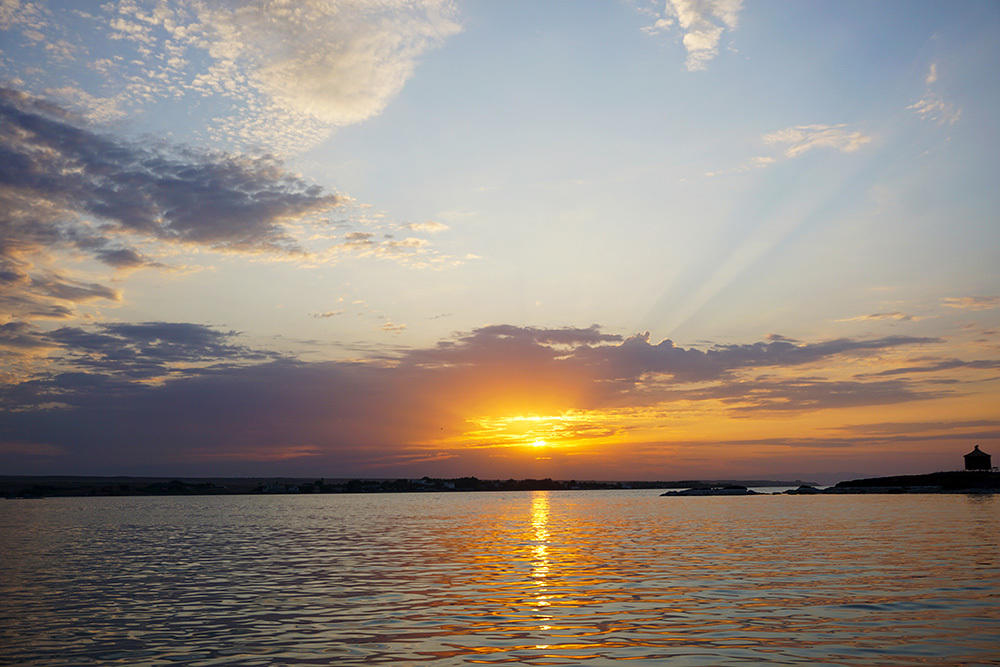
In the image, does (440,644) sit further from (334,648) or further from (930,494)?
(930,494)

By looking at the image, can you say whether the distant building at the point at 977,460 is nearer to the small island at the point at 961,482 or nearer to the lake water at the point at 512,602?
the small island at the point at 961,482

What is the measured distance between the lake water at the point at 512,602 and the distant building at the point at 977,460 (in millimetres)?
125130

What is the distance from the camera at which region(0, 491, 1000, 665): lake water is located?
2156 cm

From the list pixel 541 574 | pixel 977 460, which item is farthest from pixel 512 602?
pixel 977 460

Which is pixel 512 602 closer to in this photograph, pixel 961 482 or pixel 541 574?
pixel 541 574

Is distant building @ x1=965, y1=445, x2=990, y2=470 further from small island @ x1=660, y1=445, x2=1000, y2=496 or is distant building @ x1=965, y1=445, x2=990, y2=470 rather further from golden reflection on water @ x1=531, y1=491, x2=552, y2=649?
golden reflection on water @ x1=531, y1=491, x2=552, y2=649

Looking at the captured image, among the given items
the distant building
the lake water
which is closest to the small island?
the distant building

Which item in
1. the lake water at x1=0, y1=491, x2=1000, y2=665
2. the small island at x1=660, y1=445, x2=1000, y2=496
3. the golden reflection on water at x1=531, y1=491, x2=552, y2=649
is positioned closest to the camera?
the lake water at x1=0, y1=491, x2=1000, y2=665

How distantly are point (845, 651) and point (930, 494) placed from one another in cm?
17439

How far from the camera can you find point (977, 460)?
6398 inches

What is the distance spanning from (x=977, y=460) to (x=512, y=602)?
170 meters

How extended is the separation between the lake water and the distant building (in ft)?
411

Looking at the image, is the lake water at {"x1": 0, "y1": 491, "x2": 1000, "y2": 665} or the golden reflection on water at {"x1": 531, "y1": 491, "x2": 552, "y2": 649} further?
the golden reflection on water at {"x1": 531, "y1": 491, "x2": 552, "y2": 649}

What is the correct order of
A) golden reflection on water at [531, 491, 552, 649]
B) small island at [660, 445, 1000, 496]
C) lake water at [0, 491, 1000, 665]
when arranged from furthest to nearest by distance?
small island at [660, 445, 1000, 496], golden reflection on water at [531, 491, 552, 649], lake water at [0, 491, 1000, 665]
